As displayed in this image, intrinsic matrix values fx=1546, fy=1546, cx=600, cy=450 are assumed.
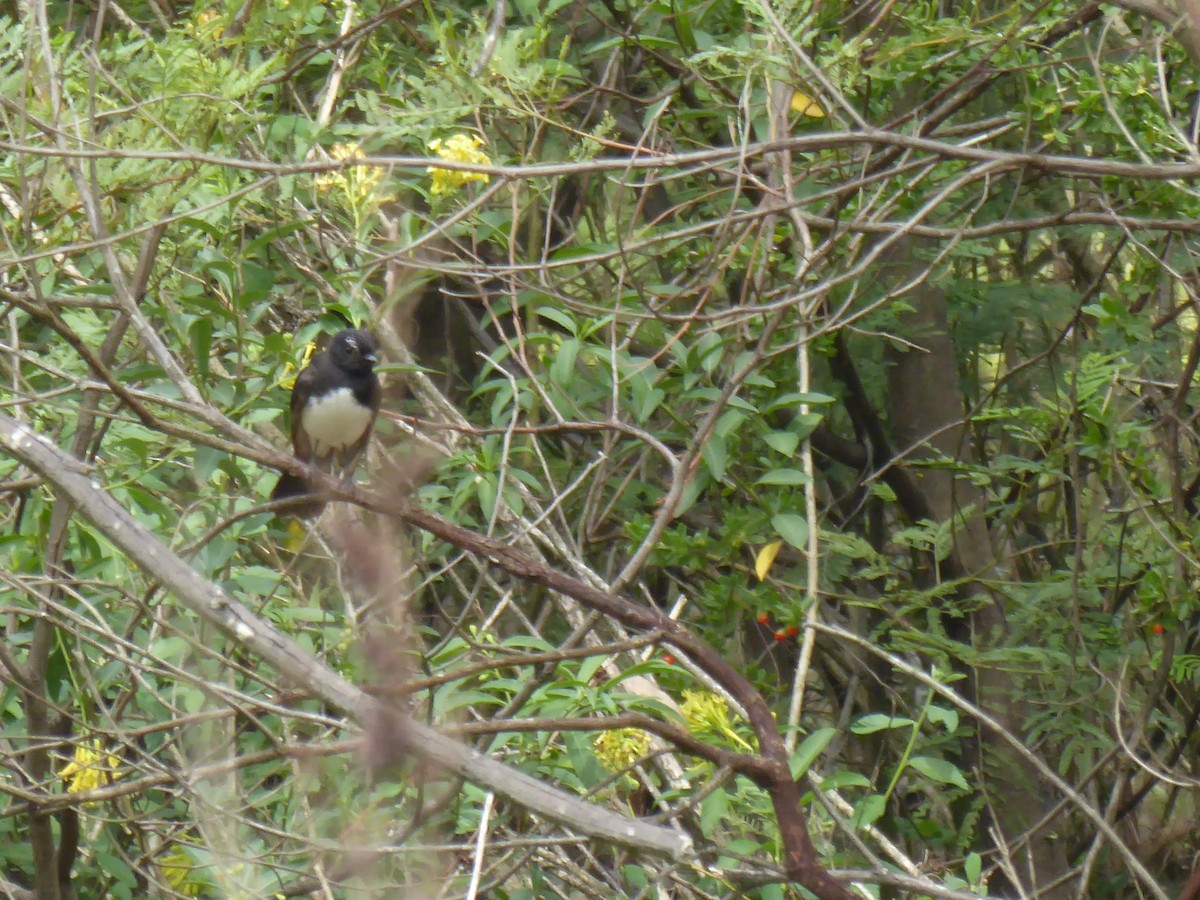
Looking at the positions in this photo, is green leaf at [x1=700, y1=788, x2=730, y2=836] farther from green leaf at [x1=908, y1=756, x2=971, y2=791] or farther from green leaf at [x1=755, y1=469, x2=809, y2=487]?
green leaf at [x1=755, y1=469, x2=809, y2=487]

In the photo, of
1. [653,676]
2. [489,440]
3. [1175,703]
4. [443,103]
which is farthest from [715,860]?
[1175,703]

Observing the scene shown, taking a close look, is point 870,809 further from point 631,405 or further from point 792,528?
point 631,405

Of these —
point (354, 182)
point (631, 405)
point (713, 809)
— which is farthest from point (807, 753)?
point (354, 182)

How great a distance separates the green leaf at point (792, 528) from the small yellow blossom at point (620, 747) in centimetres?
65

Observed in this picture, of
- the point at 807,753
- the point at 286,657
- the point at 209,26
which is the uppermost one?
the point at 209,26

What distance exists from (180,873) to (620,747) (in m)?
1.35

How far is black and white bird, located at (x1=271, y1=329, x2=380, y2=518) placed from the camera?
16.3 ft

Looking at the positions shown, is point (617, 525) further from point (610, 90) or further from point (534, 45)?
point (534, 45)

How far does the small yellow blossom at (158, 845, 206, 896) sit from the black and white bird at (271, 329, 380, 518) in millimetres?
1533

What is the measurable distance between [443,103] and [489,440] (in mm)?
793

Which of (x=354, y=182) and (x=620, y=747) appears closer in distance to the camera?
(x=620, y=747)

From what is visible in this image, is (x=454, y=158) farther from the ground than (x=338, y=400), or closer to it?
farther from the ground

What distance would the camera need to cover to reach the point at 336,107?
16.2ft

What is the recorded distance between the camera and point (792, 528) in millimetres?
3494
